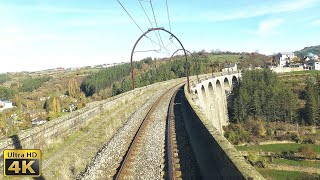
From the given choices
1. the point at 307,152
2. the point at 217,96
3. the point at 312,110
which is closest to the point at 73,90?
the point at 217,96

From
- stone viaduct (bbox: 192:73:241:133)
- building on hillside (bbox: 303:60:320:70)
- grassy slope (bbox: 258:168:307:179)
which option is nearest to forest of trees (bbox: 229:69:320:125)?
stone viaduct (bbox: 192:73:241:133)

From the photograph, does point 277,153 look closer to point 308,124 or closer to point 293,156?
point 293,156

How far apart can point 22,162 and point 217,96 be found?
7722cm

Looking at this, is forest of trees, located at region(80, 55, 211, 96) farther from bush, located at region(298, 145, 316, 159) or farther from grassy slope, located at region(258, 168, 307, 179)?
grassy slope, located at region(258, 168, 307, 179)

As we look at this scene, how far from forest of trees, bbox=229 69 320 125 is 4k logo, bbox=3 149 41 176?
8646 centimetres

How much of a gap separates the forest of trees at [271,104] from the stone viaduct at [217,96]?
13.2 ft

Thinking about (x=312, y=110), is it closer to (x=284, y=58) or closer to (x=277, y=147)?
(x=277, y=147)

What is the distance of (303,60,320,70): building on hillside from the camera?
5758 inches

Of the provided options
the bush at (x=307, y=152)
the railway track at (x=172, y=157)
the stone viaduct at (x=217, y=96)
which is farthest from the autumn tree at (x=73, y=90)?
the railway track at (x=172, y=157)

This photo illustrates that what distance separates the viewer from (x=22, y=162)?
11.0ft

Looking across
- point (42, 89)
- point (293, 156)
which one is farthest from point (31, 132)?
point (42, 89)

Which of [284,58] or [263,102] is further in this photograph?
[284,58]

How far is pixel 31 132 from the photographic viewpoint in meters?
13.0

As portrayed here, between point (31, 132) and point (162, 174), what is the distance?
6261 millimetres
